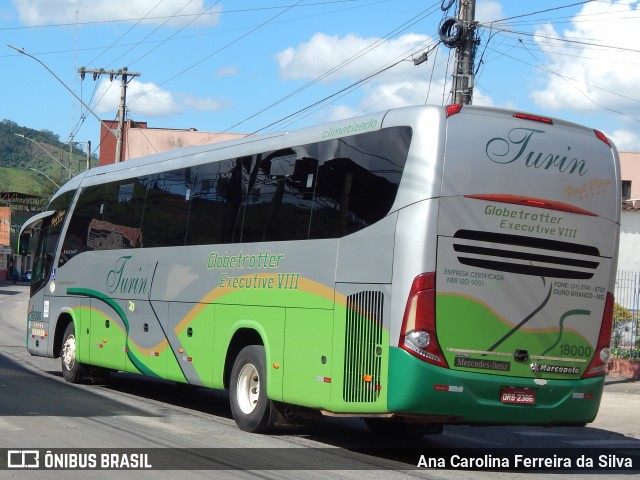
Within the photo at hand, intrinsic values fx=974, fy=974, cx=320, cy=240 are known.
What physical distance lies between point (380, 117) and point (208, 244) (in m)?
3.82

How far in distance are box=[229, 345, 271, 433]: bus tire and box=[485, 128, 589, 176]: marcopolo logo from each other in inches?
153

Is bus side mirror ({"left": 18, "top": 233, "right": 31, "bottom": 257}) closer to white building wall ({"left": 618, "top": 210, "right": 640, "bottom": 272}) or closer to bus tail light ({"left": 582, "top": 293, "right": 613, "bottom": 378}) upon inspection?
bus tail light ({"left": 582, "top": 293, "right": 613, "bottom": 378})

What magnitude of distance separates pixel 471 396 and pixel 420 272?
1.34m

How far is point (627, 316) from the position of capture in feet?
67.7

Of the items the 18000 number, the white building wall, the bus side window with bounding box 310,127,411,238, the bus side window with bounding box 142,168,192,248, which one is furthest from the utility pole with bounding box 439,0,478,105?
the white building wall

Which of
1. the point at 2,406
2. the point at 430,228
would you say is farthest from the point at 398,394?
the point at 2,406

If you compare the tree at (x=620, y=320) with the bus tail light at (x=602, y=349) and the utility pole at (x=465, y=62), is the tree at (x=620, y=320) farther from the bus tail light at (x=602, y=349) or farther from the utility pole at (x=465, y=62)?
the bus tail light at (x=602, y=349)

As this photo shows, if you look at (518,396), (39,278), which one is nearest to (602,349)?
(518,396)

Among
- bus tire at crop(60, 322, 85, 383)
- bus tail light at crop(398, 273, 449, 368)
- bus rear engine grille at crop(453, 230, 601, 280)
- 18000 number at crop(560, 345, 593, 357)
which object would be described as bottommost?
bus tire at crop(60, 322, 85, 383)

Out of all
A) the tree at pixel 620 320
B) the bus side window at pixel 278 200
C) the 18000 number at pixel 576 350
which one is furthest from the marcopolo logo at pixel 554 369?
the tree at pixel 620 320

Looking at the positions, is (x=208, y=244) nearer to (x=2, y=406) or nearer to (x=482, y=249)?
(x=2, y=406)

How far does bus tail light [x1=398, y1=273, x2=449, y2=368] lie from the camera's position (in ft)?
31.0

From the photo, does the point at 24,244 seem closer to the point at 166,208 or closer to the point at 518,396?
the point at 166,208

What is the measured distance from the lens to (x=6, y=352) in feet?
78.0
